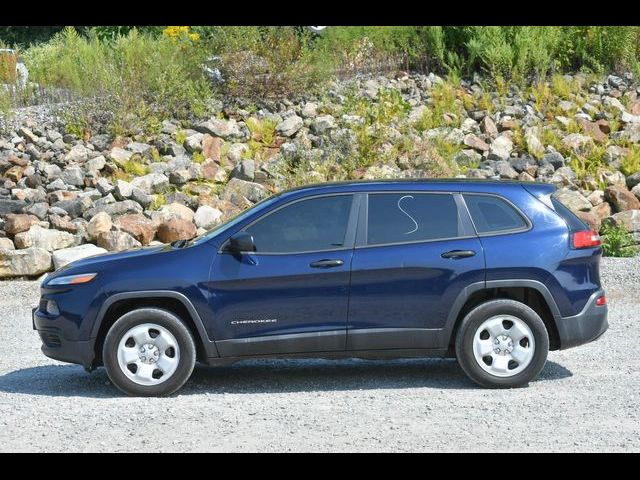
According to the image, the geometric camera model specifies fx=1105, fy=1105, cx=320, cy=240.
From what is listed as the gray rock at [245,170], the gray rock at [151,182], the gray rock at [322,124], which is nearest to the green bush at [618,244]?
the gray rock at [322,124]

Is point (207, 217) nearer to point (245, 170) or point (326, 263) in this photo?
point (245, 170)

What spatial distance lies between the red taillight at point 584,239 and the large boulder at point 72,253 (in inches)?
274

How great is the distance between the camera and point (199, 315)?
8.25 metres

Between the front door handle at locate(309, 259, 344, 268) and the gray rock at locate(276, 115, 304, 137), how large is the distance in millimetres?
8920

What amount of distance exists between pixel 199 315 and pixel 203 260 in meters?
0.41

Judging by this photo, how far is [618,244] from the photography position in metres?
14.3

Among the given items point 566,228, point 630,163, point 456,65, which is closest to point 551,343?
point 566,228

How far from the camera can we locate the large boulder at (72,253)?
13.6m

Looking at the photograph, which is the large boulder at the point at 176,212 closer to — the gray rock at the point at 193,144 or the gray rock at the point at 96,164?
the gray rock at the point at 96,164

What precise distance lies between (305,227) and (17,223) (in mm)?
6894

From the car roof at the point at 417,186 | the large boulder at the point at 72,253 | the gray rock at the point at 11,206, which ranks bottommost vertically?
the large boulder at the point at 72,253

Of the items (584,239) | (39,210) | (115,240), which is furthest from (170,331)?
(39,210)

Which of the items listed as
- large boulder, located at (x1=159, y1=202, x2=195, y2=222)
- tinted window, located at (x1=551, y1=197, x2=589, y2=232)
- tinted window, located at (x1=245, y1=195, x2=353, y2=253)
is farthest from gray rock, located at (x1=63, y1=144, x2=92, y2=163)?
tinted window, located at (x1=551, y1=197, x2=589, y2=232)

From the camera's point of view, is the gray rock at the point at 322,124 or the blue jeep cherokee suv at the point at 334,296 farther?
the gray rock at the point at 322,124
